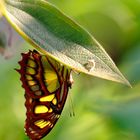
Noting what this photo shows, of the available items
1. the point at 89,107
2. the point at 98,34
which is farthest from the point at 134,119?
the point at 98,34

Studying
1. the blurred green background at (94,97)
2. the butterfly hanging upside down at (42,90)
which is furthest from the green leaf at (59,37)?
the blurred green background at (94,97)

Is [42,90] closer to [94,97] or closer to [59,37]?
[59,37]

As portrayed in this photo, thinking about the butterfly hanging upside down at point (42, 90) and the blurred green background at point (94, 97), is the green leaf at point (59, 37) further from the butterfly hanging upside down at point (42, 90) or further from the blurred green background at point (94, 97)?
the blurred green background at point (94, 97)

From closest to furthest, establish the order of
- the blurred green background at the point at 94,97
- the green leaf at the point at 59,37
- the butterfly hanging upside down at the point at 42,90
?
the green leaf at the point at 59,37
the butterfly hanging upside down at the point at 42,90
the blurred green background at the point at 94,97

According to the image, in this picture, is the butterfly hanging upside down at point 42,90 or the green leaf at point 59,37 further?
the butterfly hanging upside down at point 42,90

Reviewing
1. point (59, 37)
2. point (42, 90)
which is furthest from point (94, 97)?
point (59, 37)

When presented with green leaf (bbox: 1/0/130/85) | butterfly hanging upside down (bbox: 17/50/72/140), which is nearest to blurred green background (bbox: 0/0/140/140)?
butterfly hanging upside down (bbox: 17/50/72/140)

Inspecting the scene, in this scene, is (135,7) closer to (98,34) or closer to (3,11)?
(98,34)

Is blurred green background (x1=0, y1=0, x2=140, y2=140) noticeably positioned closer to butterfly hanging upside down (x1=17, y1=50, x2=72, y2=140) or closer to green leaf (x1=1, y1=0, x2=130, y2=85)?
butterfly hanging upside down (x1=17, y1=50, x2=72, y2=140)
